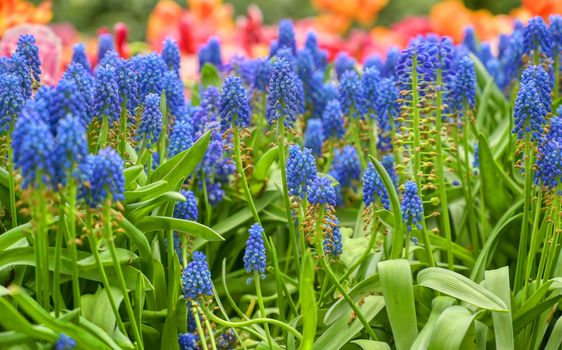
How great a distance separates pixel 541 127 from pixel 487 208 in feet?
2.65

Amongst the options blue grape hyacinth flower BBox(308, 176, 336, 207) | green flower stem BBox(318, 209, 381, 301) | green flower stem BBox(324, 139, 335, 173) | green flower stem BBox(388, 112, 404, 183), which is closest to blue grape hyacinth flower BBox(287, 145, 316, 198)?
blue grape hyacinth flower BBox(308, 176, 336, 207)

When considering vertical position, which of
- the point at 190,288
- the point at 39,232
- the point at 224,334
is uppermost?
the point at 39,232

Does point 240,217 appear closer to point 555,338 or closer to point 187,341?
point 187,341

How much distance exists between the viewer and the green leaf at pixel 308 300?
2051 mm

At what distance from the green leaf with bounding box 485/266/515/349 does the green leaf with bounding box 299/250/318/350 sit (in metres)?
0.52

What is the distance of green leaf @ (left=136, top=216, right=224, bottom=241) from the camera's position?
2.41m

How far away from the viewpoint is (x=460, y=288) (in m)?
2.37

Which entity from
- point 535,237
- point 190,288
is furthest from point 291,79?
point 535,237

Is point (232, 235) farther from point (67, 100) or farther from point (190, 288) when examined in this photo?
point (67, 100)

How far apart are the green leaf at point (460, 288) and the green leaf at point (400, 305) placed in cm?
10

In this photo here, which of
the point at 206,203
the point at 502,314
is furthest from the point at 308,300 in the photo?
the point at 206,203

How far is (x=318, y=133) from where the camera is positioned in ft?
11.6

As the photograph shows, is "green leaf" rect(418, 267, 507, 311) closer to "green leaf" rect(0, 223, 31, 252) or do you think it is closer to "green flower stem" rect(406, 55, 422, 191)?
"green flower stem" rect(406, 55, 422, 191)

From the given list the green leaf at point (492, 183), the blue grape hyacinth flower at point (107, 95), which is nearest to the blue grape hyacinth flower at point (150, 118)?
the blue grape hyacinth flower at point (107, 95)
